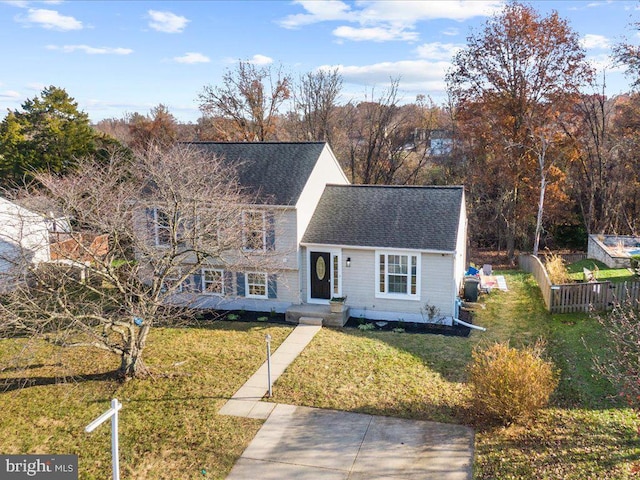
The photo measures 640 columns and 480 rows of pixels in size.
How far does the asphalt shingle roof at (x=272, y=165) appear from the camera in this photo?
56.5 feet

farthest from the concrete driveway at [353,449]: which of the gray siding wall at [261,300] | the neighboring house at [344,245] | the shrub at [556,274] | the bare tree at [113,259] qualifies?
the shrub at [556,274]

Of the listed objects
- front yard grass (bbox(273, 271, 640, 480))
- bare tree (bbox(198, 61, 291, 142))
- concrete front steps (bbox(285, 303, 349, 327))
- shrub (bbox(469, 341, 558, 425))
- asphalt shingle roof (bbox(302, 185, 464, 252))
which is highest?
bare tree (bbox(198, 61, 291, 142))

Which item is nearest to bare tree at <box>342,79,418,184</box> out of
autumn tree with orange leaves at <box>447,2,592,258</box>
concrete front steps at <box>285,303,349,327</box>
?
autumn tree with orange leaves at <box>447,2,592,258</box>

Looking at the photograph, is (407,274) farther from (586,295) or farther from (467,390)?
(586,295)

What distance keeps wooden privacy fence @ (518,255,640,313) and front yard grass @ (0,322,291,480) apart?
30.9 feet

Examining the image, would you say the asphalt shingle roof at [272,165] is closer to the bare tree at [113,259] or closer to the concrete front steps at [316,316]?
the bare tree at [113,259]

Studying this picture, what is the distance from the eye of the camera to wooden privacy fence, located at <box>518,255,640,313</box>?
51.6 ft

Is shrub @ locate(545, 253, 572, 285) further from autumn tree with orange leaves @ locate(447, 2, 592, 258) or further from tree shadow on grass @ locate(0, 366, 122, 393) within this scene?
tree shadow on grass @ locate(0, 366, 122, 393)

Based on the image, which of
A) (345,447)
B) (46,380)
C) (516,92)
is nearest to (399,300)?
(345,447)

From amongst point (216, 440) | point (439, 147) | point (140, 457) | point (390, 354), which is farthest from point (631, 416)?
point (439, 147)

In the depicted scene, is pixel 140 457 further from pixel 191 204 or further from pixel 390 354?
pixel 390 354

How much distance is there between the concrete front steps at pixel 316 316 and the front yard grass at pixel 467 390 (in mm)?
747

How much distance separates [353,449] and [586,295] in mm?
11291

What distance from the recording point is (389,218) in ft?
56.3
